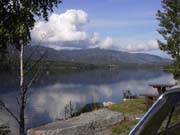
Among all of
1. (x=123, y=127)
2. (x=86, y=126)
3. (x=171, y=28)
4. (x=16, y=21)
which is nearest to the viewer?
(x=16, y=21)

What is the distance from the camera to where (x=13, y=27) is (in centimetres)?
1143

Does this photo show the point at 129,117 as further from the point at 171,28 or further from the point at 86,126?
the point at 171,28

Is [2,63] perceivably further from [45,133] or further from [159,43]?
[159,43]

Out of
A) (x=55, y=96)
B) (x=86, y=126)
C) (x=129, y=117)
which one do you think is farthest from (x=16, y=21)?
(x=55, y=96)

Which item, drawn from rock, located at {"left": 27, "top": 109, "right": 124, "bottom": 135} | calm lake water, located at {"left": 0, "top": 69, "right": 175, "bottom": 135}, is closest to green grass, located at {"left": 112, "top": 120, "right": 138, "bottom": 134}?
rock, located at {"left": 27, "top": 109, "right": 124, "bottom": 135}

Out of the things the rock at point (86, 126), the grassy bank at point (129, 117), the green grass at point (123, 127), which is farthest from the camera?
the grassy bank at point (129, 117)

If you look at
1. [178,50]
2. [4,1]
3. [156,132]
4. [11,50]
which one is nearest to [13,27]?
[4,1]

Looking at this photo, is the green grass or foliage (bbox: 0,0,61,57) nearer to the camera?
foliage (bbox: 0,0,61,57)

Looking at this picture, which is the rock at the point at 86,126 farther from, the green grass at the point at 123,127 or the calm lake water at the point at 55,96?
the calm lake water at the point at 55,96

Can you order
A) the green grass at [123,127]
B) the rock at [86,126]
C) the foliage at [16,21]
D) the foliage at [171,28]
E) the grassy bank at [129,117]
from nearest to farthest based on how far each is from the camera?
the foliage at [16,21]
the rock at [86,126]
the green grass at [123,127]
the grassy bank at [129,117]
the foliage at [171,28]

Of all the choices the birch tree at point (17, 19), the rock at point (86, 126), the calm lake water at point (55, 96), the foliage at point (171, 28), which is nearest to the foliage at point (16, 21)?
the birch tree at point (17, 19)

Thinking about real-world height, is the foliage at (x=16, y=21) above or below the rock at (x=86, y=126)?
above

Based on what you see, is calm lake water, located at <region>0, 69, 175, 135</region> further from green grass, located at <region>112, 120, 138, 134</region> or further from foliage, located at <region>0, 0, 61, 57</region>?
foliage, located at <region>0, 0, 61, 57</region>

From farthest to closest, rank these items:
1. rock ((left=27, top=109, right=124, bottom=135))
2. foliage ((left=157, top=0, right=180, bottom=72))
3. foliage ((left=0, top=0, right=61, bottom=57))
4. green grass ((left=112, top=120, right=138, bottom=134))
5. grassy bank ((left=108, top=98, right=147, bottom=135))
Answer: foliage ((left=157, top=0, right=180, bottom=72))
grassy bank ((left=108, top=98, right=147, bottom=135))
green grass ((left=112, top=120, right=138, bottom=134))
rock ((left=27, top=109, right=124, bottom=135))
foliage ((left=0, top=0, right=61, bottom=57))
